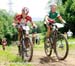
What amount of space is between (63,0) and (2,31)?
1840 cm

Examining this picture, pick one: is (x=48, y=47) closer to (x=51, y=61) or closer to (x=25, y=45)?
(x=51, y=61)

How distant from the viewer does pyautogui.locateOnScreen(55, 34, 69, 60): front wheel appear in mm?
11578

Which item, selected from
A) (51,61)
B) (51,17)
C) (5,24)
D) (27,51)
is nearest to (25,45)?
(27,51)

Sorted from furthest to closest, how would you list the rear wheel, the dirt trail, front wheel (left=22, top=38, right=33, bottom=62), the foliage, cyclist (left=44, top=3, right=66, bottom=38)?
the foliage → the rear wheel → cyclist (left=44, top=3, right=66, bottom=38) → front wheel (left=22, top=38, right=33, bottom=62) → the dirt trail

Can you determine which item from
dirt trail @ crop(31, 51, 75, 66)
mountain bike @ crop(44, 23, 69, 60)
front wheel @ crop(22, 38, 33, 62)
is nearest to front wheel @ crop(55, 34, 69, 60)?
mountain bike @ crop(44, 23, 69, 60)

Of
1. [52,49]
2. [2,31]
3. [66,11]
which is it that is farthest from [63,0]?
[52,49]

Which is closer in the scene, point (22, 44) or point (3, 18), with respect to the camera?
point (22, 44)

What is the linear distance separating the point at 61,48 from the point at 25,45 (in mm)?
1335

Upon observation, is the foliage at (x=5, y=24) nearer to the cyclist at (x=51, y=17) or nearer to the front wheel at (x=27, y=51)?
the cyclist at (x=51, y=17)

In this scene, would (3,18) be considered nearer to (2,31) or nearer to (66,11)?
(2,31)

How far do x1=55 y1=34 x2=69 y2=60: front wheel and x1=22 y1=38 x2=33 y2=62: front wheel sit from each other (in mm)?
1189

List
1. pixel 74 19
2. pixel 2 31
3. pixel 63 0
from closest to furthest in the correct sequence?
1. pixel 74 19
2. pixel 63 0
3. pixel 2 31

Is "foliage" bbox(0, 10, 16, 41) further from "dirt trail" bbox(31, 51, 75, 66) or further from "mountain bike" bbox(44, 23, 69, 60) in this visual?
"mountain bike" bbox(44, 23, 69, 60)

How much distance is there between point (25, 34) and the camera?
11.3m
